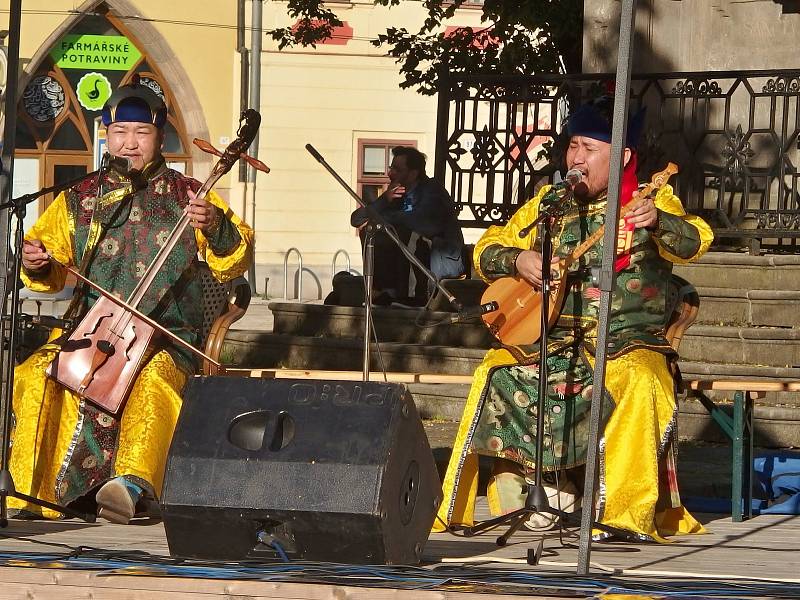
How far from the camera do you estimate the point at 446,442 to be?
7977 mm

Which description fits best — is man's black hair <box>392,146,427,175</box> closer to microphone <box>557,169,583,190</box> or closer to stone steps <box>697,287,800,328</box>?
stone steps <box>697,287,800,328</box>

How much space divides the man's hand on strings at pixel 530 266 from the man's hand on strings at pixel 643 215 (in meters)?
0.34

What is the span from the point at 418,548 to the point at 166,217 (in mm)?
A: 1980

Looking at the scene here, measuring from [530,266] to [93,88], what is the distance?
1885cm

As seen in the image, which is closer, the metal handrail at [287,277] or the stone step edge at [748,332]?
the stone step edge at [748,332]

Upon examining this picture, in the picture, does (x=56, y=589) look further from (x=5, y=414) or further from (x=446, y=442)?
(x=446, y=442)

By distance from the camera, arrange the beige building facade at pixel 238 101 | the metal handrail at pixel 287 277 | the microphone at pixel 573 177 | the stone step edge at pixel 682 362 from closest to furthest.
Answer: the microphone at pixel 573 177 < the stone step edge at pixel 682 362 < the metal handrail at pixel 287 277 < the beige building facade at pixel 238 101

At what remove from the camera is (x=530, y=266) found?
218 inches

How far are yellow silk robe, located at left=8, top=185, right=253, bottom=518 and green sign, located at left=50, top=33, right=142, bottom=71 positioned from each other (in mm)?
18066

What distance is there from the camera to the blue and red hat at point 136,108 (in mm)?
5973

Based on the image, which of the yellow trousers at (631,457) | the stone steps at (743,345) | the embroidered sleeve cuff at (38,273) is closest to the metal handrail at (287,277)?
the stone steps at (743,345)

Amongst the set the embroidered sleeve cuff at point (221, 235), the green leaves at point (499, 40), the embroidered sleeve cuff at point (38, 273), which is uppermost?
the green leaves at point (499, 40)

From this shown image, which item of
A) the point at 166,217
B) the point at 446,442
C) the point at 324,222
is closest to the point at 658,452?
the point at 166,217

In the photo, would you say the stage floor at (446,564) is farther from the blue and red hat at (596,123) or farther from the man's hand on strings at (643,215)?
the blue and red hat at (596,123)
